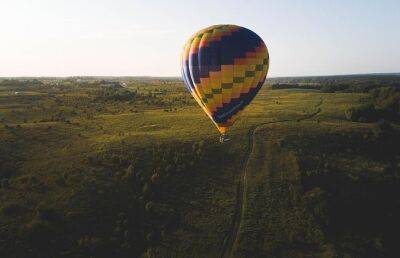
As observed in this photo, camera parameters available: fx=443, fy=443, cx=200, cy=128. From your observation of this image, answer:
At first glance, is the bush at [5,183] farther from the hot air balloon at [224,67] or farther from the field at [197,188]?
the hot air balloon at [224,67]

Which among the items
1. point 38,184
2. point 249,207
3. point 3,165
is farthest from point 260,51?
point 3,165

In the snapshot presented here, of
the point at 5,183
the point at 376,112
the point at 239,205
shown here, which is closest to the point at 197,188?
the point at 239,205

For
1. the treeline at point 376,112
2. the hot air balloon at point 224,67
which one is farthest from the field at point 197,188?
the hot air balloon at point 224,67

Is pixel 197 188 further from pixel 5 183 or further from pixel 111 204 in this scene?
pixel 5 183

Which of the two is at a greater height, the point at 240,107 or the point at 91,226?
the point at 240,107

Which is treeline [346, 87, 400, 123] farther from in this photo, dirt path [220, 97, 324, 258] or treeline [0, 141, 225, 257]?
treeline [0, 141, 225, 257]

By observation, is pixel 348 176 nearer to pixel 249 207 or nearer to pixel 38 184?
pixel 249 207
